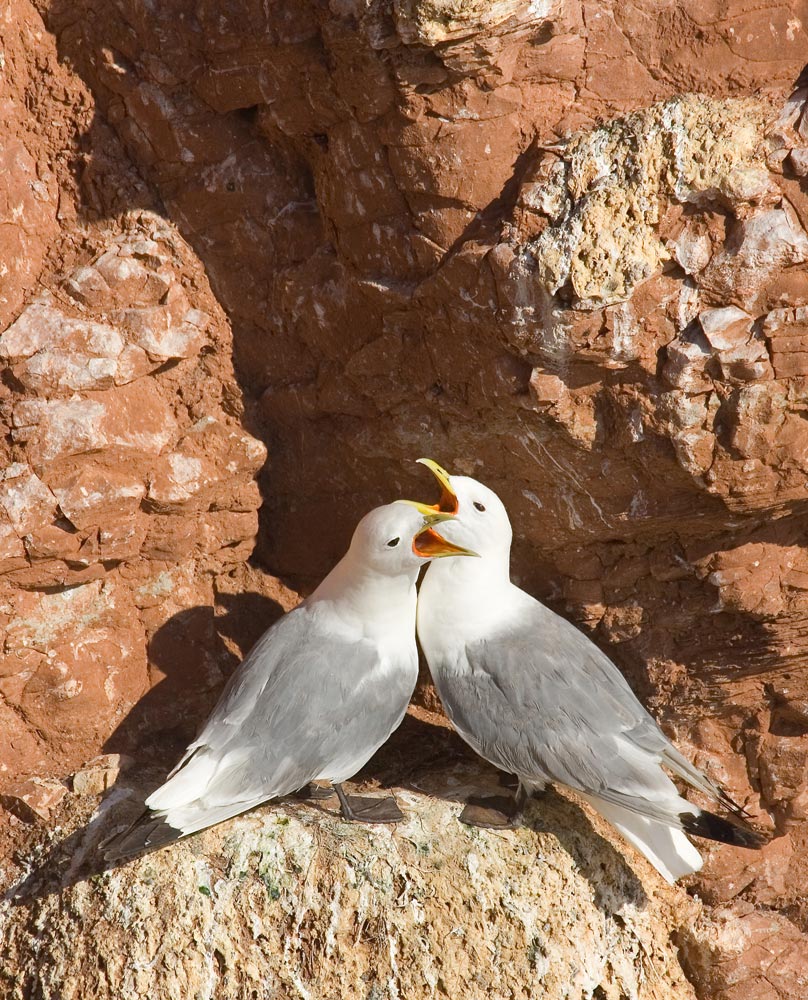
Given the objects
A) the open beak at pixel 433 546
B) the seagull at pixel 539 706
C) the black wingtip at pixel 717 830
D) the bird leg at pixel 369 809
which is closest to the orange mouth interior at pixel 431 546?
the open beak at pixel 433 546

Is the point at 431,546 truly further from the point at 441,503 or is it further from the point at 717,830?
the point at 717,830

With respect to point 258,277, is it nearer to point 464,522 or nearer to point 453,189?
point 453,189

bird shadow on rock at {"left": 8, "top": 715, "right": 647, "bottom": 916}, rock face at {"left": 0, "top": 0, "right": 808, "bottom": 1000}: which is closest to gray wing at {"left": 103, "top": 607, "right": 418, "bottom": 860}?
bird shadow on rock at {"left": 8, "top": 715, "right": 647, "bottom": 916}

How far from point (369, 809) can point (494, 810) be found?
48 centimetres

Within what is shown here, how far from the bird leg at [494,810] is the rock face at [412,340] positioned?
77cm

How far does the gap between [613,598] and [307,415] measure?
1525 millimetres

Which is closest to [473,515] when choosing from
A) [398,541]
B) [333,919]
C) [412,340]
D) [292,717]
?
[398,541]

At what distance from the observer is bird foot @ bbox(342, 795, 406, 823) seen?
4004 mm

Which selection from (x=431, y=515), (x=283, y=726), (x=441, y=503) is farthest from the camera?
(x=441, y=503)

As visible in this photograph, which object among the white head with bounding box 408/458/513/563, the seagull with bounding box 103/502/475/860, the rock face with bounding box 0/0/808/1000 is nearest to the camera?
the rock face with bounding box 0/0/808/1000

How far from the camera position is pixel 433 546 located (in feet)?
13.4

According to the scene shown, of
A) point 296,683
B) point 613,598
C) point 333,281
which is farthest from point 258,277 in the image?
point 613,598

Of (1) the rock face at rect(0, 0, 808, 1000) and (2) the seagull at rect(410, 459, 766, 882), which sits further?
(2) the seagull at rect(410, 459, 766, 882)

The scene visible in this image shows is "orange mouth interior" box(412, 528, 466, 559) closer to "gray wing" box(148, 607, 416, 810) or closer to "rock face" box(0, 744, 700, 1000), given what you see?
"gray wing" box(148, 607, 416, 810)
